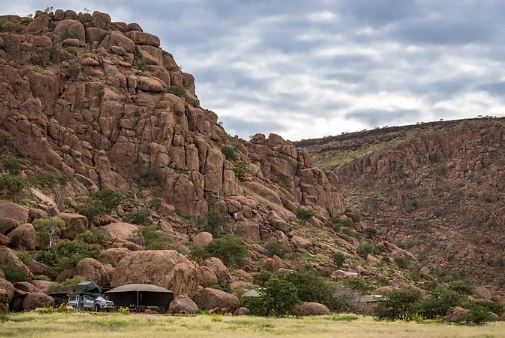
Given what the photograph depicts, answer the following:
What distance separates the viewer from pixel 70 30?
95.9 meters

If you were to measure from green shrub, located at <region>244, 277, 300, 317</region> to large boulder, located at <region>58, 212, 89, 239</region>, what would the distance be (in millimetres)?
21867

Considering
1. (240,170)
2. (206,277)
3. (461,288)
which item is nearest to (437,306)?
(206,277)

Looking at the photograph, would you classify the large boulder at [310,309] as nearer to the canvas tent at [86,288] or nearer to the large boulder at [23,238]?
the canvas tent at [86,288]

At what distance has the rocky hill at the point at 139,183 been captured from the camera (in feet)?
201

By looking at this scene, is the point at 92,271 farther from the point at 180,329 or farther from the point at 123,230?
the point at 180,329

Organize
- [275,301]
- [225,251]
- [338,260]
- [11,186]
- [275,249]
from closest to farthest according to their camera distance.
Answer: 1. [275,301]
2. [11,186]
3. [225,251]
4. [275,249]
5. [338,260]

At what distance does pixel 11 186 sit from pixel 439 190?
87.7 metres

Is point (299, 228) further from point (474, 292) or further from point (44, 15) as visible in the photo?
point (44, 15)

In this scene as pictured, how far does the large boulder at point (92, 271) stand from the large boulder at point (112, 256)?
285 cm

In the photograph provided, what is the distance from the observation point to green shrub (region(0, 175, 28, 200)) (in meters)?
66.2

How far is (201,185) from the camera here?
84.2 meters

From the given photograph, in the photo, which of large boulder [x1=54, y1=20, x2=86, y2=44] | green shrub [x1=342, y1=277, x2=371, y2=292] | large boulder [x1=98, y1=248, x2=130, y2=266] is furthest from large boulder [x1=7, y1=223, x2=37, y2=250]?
large boulder [x1=54, y1=20, x2=86, y2=44]

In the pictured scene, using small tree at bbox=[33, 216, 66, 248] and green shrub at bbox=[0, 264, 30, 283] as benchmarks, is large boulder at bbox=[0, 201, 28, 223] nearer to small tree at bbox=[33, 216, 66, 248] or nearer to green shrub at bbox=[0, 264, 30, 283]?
small tree at bbox=[33, 216, 66, 248]

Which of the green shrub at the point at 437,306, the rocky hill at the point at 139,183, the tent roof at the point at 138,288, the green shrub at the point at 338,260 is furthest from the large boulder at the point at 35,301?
the green shrub at the point at 338,260
